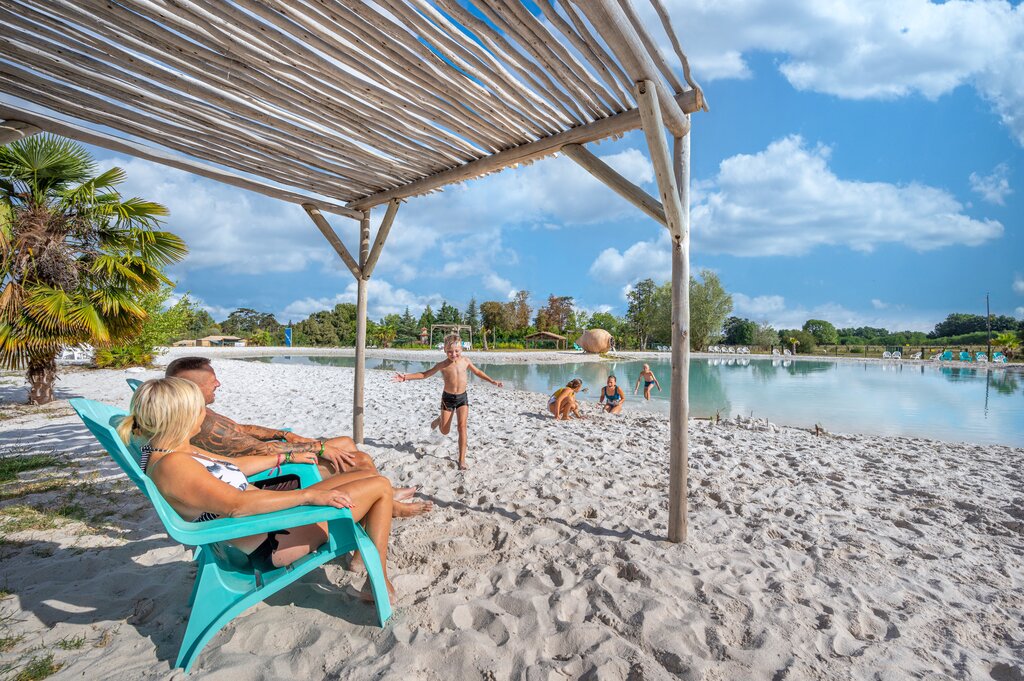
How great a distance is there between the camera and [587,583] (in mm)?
2266

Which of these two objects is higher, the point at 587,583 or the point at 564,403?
the point at 564,403

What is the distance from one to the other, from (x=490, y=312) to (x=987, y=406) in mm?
39408

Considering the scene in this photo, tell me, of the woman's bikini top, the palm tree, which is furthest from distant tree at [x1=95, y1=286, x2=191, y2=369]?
the woman's bikini top

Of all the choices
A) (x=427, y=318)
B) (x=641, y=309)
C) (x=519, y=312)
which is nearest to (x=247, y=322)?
(x=427, y=318)

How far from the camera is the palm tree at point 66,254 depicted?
5.40 m

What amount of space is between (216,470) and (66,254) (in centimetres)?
584

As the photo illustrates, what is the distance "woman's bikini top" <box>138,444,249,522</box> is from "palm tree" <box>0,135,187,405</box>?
5139mm

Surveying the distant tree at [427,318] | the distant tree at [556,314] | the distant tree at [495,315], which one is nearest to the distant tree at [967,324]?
the distant tree at [556,314]

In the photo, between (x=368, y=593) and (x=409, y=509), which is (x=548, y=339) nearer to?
(x=409, y=509)

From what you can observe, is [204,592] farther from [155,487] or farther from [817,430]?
[817,430]

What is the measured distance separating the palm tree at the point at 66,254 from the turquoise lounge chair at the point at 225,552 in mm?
4948

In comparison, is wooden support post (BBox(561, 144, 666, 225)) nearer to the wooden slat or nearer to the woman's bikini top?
the wooden slat

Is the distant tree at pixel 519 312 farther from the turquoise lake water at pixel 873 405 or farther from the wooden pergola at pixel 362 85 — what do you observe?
the wooden pergola at pixel 362 85

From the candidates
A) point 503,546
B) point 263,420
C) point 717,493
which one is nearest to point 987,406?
point 717,493
